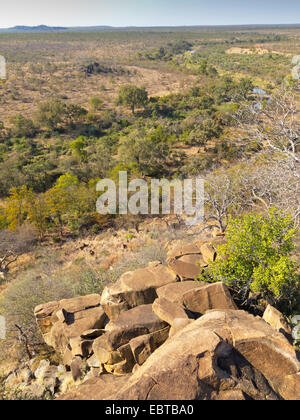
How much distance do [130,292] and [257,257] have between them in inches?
173

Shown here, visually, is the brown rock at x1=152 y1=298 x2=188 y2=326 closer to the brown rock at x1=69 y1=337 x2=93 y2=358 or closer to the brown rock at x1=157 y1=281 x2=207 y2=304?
the brown rock at x1=157 y1=281 x2=207 y2=304

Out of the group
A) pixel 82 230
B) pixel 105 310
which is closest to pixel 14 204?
pixel 82 230

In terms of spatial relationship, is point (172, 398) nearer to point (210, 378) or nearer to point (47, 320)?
point (210, 378)

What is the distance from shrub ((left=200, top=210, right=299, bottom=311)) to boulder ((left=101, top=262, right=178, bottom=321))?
1.76 metres

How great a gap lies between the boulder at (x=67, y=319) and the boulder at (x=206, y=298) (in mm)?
3404

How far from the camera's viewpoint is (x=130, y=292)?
29.0ft

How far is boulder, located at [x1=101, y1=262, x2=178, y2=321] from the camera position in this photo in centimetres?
875

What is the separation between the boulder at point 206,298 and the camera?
7.76 meters

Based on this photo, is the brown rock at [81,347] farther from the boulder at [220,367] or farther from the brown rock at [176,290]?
the boulder at [220,367]

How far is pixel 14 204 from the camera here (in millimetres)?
22312

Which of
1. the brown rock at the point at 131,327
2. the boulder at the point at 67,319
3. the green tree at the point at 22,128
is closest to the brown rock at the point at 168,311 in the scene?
the brown rock at the point at 131,327

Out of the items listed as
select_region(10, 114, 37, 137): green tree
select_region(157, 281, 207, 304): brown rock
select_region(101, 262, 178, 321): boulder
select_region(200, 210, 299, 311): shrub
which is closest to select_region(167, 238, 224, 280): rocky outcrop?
select_region(101, 262, 178, 321): boulder
